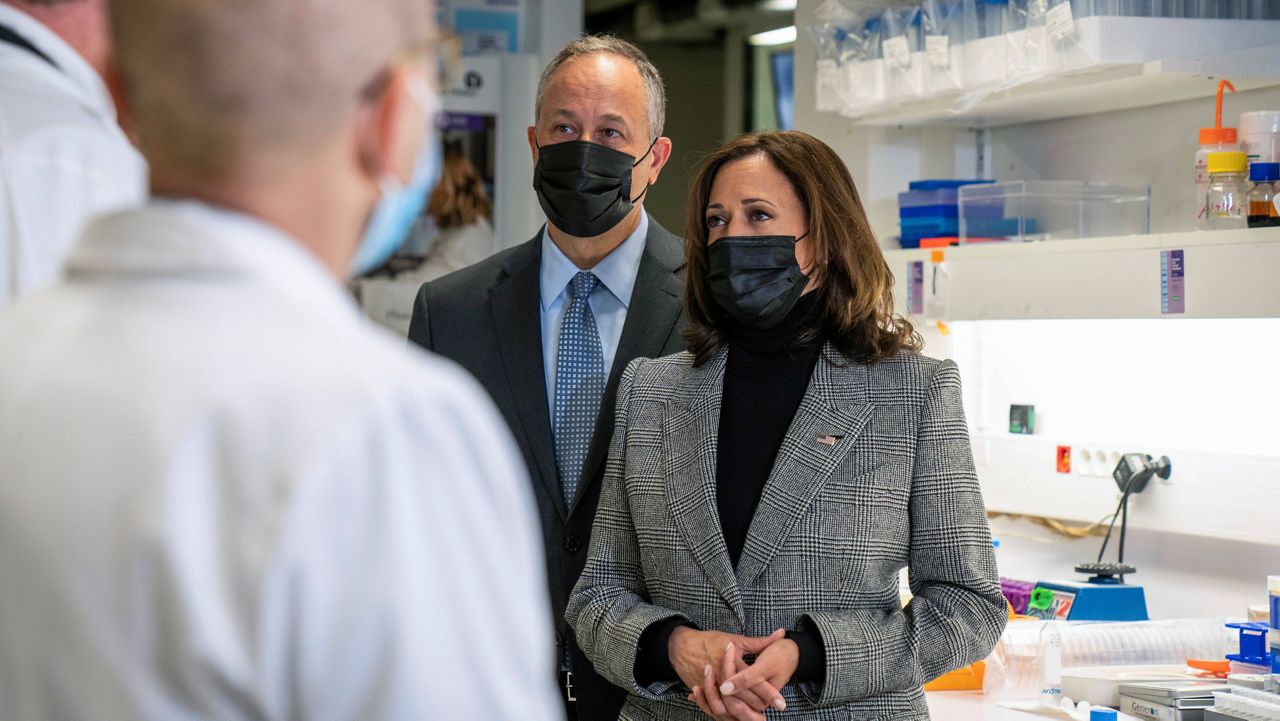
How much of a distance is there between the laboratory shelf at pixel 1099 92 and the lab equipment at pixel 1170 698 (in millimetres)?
1425

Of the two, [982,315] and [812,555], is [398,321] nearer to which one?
[982,315]

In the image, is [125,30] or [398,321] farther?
[398,321]

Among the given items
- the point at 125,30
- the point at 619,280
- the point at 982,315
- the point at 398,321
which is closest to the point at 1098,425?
the point at 982,315

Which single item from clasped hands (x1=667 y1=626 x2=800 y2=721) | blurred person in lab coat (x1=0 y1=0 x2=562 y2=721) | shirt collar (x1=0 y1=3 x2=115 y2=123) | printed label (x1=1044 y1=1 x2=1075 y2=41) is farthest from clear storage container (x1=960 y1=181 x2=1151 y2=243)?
blurred person in lab coat (x1=0 y1=0 x2=562 y2=721)

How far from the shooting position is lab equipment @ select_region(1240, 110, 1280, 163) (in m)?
3.01

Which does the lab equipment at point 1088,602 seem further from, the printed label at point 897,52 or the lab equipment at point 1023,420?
the printed label at point 897,52

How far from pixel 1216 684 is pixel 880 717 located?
3.15 feet

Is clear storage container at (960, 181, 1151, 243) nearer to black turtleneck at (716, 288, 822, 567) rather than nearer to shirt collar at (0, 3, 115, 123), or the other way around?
black turtleneck at (716, 288, 822, 567)

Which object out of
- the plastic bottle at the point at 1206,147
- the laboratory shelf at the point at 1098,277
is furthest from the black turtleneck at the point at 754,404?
the plastic bottle at the point at 1206,147

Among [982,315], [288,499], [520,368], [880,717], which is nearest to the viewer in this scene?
[288,499]

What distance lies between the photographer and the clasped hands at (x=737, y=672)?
1915mm

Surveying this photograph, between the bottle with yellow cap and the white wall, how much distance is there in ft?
1.36

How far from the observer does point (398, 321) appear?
587 centimetres

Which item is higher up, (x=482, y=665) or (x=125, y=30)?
(x=125, y=30)
